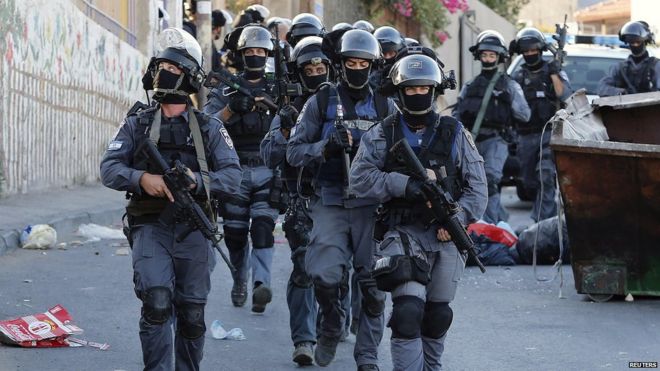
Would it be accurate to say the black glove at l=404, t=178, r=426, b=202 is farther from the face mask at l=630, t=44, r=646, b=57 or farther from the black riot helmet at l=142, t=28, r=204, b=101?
the face mask at l=630, t=44, r=646, b=57

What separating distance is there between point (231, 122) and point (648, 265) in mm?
3106

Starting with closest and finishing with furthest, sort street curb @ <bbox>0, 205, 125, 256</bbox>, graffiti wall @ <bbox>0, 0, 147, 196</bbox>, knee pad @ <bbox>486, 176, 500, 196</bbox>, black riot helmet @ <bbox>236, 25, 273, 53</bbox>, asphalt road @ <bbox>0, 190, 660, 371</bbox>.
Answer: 1. asphalt road @ <bbox>0, 190, 660, 371</bbox>
2. black riot helmet @ <bbox>236, 25, 273, 53</bbox>
3. street curb @ <bbox>0, 205, 125, 256</bbox>
4. knee pad @ <bbox>486, 176, 500, 196</bbox>
5. graffiti wall @ <bbox>0, 0, 147, 196</bbox>

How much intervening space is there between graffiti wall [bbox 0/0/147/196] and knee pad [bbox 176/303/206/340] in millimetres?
7922

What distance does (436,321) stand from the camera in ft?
22.5

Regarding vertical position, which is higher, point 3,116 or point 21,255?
point 3,116

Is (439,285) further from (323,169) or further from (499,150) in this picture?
(499,150)

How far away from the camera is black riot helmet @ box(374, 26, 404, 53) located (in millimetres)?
10656

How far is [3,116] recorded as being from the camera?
46.9 feet

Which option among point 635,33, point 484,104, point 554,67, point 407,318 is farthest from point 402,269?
point 635,33

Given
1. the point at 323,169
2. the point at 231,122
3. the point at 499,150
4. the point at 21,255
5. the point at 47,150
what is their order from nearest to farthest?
the point at 323,169, the point at 231,122, the point at 21,255, the point at 499,150, the point at 47,150

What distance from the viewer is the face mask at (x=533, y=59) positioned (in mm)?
14289

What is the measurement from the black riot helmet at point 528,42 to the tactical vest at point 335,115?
6.40m

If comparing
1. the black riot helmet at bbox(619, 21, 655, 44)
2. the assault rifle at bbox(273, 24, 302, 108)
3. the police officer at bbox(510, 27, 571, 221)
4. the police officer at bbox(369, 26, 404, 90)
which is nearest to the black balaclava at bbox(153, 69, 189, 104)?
the assault rifle at bbox(273, 24, 302, 108)

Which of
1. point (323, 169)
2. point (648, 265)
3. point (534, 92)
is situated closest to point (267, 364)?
point (323, 169)
